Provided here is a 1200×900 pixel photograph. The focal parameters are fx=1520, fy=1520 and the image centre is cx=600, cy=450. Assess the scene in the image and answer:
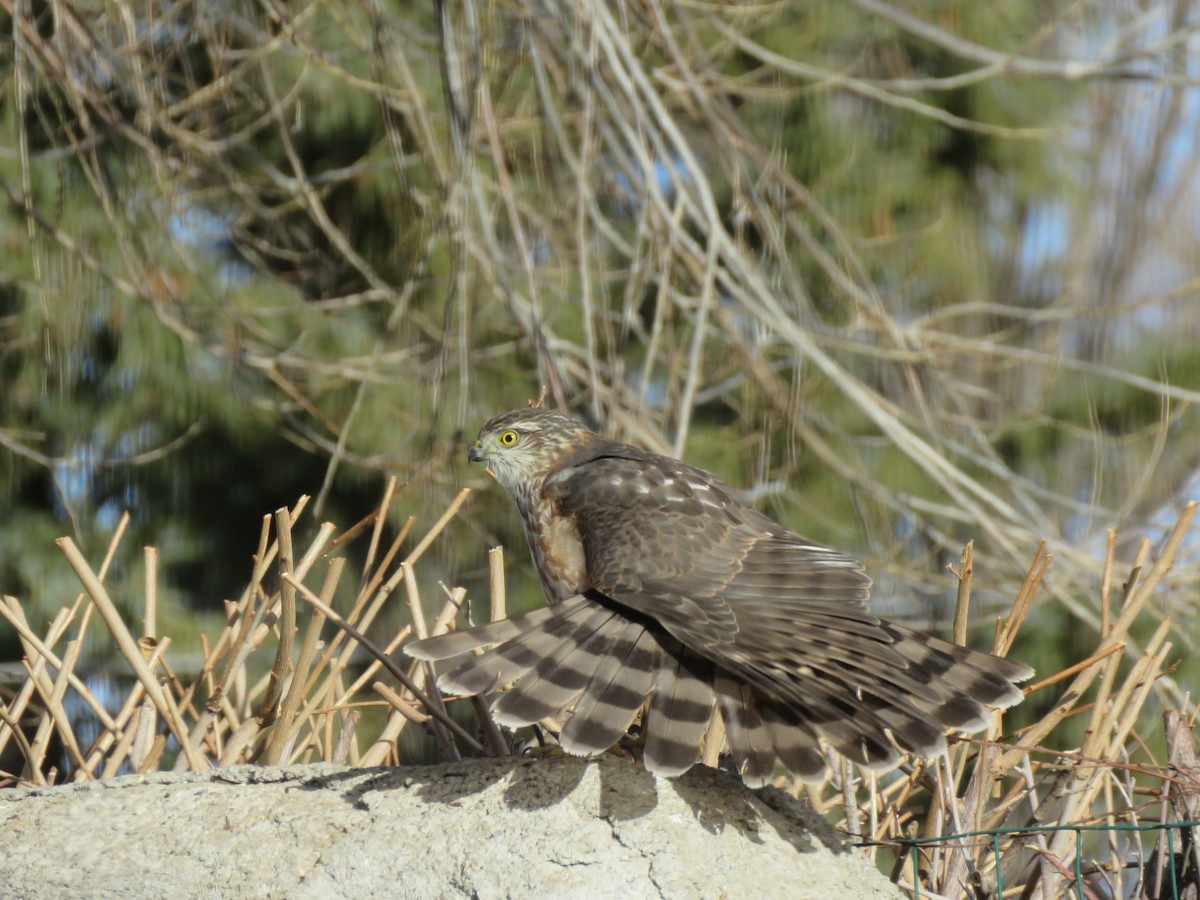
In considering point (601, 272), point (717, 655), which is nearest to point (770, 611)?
point (717, 655)

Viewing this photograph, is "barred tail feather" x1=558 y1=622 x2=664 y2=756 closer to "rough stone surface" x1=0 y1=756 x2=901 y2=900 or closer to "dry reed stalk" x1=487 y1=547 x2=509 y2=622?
"rough stone surface" x1=0 y1=756 x2=901 y2=900

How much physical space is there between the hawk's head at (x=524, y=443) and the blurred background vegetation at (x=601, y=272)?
0.31 ft

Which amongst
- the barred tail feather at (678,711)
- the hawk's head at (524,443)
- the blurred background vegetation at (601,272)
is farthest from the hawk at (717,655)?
the blurred background vegetation at (601,272)

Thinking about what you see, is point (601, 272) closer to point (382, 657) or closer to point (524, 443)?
point (524, 443)

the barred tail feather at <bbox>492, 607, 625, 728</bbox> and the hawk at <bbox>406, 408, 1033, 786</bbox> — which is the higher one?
the barred tail feather at <bbox>492, 607, 625, 728</bbox>

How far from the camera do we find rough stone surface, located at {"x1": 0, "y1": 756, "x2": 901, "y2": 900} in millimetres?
2209

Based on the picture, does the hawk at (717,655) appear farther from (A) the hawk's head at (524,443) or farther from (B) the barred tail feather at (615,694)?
(A) the hawk's head at (524,443)

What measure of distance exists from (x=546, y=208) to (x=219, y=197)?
4.70ft

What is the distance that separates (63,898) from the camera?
7.75 feet

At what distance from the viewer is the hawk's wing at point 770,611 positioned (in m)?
2.32

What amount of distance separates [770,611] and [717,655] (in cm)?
36

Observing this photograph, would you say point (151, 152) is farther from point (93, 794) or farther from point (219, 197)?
point (93, 794)

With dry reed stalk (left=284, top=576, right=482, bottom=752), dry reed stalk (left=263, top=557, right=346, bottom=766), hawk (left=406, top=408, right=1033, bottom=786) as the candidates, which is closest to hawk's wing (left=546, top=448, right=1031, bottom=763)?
hawk (left=406, top=408, right=1033, bottom=786)

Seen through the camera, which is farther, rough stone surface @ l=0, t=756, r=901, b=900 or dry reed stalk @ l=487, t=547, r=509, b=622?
dry reed stalk @ l=487, t=547, r=509, b=622
